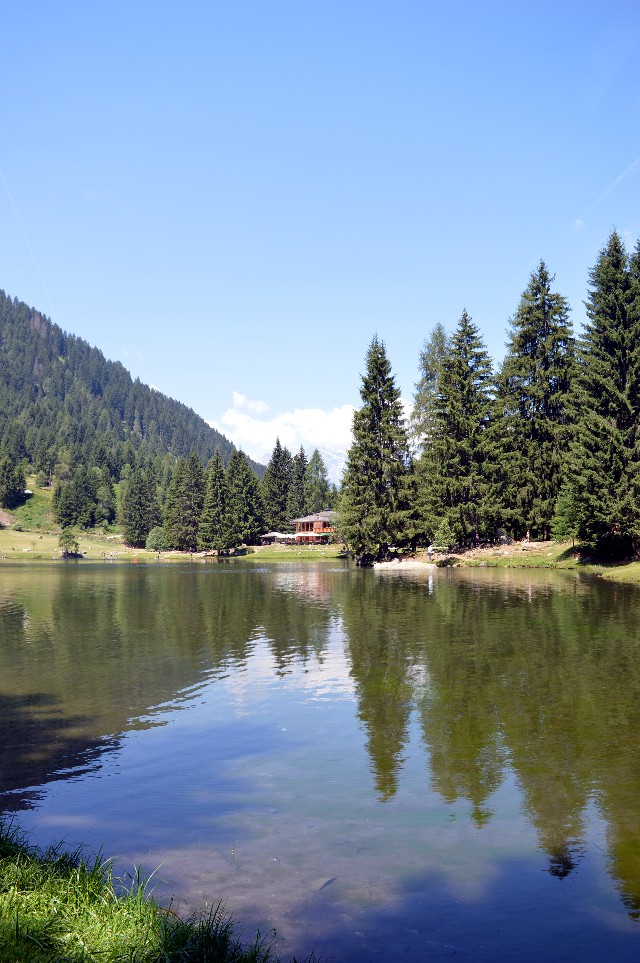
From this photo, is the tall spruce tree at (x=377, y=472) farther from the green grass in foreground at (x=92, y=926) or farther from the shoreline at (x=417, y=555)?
the green grass in foreground at (x=92, y=926)

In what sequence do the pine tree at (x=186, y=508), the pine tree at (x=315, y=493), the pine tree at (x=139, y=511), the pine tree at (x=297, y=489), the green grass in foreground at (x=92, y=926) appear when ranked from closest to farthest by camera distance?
1. the green grass in foreground at (x=92, y=926)
2. the pine tree at (x=186, y=508)
3. the pine tree at (x=297, y=489)
4. the pine tree at (x=315, y=493)
5. the pine tree at (x=139, y=511)

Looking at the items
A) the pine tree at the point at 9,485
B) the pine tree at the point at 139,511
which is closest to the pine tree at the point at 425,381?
the pine tree at the point at 139,511

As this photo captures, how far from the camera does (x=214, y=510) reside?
124 metres

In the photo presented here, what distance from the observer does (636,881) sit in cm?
728

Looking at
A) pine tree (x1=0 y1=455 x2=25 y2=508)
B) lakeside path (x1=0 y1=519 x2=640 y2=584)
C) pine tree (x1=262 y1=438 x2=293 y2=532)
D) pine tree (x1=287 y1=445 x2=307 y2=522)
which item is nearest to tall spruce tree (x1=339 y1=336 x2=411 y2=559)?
lakeside path (x1=0 y1=519 x2=640 y2=584)

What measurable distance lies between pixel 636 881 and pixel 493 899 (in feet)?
5.30

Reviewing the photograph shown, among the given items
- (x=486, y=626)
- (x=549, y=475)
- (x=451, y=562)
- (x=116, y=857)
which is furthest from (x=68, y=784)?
(x=549, y=475)

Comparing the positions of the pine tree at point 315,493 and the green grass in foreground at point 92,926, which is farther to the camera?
the pine tree at point 315,493

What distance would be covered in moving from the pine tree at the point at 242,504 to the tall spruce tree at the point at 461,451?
5298cm

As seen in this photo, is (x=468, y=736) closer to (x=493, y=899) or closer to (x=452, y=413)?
(x=493, y=899)

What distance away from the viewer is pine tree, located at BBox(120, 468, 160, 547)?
6093 inches

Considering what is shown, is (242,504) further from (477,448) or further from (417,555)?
(477,448)

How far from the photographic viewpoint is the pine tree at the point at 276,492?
136 m

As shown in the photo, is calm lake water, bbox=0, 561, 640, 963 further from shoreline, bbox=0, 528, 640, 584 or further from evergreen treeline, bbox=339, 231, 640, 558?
evergreen treeline, bbox=339, 231, 640, 558
